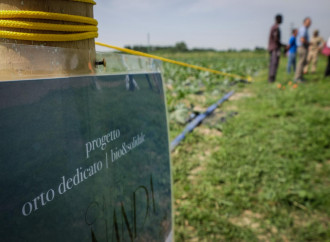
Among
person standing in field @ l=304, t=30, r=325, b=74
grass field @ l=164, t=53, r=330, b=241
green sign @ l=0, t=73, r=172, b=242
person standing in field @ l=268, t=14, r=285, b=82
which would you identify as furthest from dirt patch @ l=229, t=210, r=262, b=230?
person standing in field @ l=304, t=30, r=325, b=74

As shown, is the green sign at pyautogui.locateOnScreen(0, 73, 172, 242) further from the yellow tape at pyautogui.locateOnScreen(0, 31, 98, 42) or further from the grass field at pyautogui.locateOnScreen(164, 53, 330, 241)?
the grass field at pyautogui.locateOnScreen(164, 53, 330, 241)

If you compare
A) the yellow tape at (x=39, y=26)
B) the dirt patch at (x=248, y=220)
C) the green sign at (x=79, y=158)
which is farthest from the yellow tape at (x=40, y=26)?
the dirt patch at (x=248, y=220)

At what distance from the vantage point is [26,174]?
471 mm

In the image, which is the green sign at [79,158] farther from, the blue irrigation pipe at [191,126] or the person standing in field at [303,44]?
the person standing in field at [303,44]

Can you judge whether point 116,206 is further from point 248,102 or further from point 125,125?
point 248,102

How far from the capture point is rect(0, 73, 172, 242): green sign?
45 centimetres

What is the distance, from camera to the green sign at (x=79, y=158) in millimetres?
454

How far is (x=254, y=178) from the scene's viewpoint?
8.02ft

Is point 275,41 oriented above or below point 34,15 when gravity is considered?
above

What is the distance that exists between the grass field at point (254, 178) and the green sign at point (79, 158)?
1.16 m

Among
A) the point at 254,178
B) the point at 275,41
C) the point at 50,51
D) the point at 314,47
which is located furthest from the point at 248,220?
the point at 314,47

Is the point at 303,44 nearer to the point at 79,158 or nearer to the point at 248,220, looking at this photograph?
the point at 248,220

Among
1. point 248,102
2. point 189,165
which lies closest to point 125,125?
point 189,165

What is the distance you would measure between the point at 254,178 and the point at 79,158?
86.6 inches
